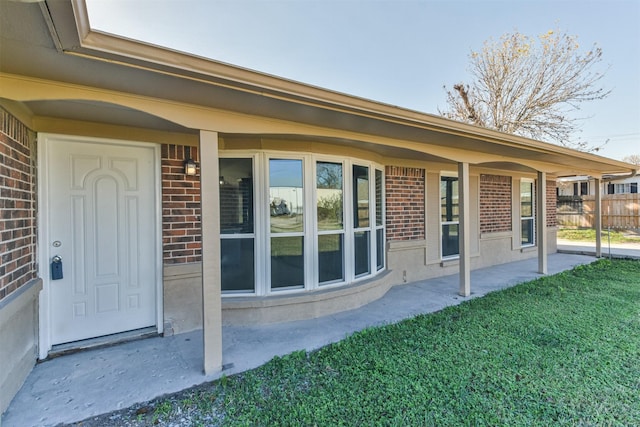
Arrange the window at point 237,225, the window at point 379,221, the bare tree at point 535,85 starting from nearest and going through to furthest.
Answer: the window at point 237,225 < the window at point 379,221 < the bare tree at point 535,85

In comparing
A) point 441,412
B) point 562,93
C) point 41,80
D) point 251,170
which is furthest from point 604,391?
point 562,93

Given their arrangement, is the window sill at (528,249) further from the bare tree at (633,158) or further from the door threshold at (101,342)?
the bare tree at (633,158)

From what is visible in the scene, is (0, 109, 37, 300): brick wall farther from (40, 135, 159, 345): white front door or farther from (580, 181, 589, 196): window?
(580, 181, 589, 196): window

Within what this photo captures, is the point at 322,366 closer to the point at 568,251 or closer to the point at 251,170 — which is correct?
the point at 251,170

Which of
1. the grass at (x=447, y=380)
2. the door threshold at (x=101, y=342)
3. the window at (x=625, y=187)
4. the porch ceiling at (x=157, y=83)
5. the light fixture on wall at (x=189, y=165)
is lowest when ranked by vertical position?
the grass at (x=447, y=380)

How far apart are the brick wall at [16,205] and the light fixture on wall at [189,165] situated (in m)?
1.39

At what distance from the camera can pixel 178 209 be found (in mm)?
3752

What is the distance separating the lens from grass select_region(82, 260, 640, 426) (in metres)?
2.25

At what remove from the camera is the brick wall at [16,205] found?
2381mm

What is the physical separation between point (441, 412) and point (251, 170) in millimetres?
3249

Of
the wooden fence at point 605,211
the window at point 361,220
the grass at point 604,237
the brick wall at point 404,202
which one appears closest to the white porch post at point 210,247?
the window at point 361,220

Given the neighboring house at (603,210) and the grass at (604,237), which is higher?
the neighboring house at (603,210)

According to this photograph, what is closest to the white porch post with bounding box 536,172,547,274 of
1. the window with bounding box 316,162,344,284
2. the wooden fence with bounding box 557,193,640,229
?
the window with bounding box 316,162,344,284

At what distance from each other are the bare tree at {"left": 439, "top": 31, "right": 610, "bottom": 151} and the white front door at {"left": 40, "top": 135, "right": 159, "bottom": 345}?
1596 centimetres
